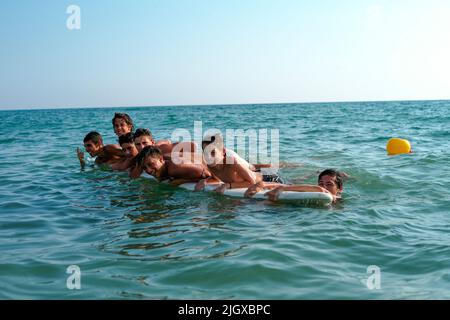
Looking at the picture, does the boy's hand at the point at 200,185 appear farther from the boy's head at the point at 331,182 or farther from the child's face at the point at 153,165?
the boy's head at the point at 331,182

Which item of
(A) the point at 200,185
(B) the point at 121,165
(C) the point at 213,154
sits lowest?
(A) the point at 200,185

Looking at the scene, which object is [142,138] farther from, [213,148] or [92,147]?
[213,148]

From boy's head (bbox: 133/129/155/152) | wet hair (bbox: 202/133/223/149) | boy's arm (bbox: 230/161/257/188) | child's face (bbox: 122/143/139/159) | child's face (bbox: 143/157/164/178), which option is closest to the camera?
wet hair (bbox: 202/133/223/149)

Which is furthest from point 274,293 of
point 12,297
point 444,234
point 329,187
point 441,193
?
point 441,193

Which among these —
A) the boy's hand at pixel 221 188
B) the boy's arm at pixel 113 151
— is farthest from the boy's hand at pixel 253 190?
the boy's arm at pixel 113 151

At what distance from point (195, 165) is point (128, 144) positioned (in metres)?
1.84

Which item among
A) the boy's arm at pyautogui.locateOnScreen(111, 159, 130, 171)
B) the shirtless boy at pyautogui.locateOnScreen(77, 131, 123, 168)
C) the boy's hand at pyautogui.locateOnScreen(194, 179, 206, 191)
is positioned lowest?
the boy's hand at pyautogui.locateOnScreen(194, 179, 206, 191)

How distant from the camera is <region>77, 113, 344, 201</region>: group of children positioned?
676 cm

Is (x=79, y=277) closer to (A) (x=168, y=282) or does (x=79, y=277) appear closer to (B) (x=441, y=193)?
(A) (x=168, y=282)

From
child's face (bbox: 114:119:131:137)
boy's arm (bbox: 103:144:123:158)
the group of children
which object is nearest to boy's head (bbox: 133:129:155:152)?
the group of children

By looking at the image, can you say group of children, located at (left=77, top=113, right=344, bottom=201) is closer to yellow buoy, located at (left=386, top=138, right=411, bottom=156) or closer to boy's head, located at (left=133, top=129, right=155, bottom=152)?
boy's head, located at (left=133, top=129, right=155, bottom=152)

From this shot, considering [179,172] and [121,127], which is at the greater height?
[121,127]

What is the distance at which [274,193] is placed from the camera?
6691mm

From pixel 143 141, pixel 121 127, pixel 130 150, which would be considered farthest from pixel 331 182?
pixel 121 127
